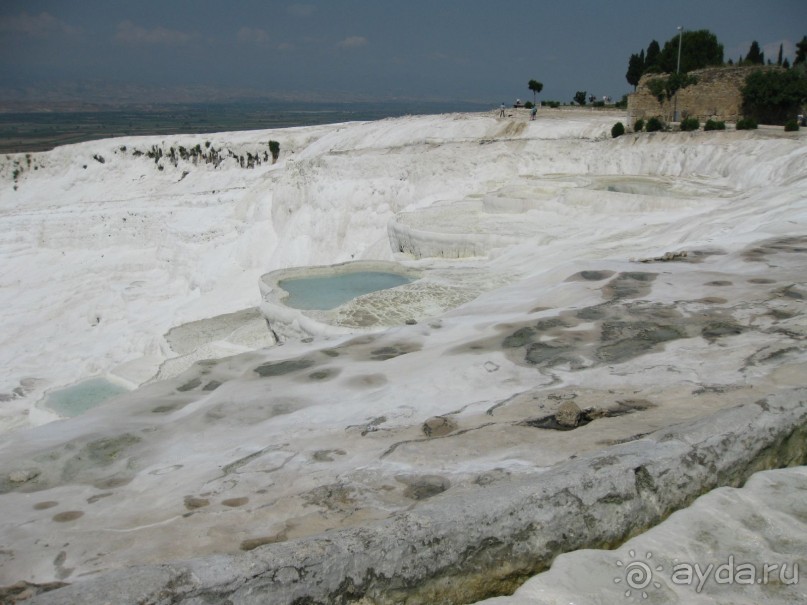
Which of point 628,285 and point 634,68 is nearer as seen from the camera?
point 628,285

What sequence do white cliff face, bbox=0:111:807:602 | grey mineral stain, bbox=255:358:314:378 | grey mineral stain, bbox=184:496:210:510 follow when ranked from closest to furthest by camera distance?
white cliff face, bbox=0:111:807:602 → grey mineral stain, bbox=184:496:210:510 → grey mineral stain, bbox=255:358:314:378

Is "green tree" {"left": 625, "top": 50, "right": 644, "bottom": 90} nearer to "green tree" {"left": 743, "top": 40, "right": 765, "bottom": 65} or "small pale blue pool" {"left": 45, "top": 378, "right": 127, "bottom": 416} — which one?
"green tree" {"left": 743, "top": 40, "right": 765, "bottom": 65}

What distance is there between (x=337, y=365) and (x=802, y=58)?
92.4 ft

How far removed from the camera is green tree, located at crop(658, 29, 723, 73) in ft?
99.8

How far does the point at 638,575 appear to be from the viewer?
6.63 ft

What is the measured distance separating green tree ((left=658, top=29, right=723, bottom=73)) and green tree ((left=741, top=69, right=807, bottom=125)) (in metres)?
11.1

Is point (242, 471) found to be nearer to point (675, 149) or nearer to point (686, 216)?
point (686, 216)

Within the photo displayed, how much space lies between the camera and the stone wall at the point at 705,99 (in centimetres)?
2039

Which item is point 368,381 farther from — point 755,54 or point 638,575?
point 755,54

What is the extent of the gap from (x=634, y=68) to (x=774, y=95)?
1701cm

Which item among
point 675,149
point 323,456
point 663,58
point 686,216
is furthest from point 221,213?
point 663,58

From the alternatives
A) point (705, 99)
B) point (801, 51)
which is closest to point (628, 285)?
point (705, 99)

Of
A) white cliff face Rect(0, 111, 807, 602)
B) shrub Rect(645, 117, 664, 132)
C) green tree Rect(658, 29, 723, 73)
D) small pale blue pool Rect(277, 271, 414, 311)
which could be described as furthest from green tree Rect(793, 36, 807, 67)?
small pale blue pool Rect(277, 271, 414, 311)

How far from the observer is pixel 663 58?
101 feet
